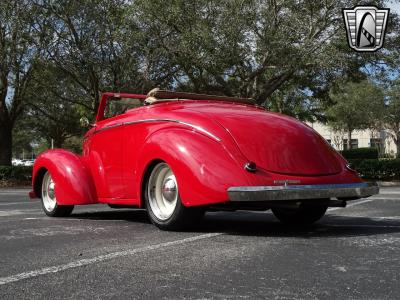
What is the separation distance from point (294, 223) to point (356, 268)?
2.75m

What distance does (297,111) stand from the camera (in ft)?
126

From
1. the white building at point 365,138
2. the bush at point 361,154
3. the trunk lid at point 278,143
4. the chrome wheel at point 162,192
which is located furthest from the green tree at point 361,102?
the chrome wheel at point 162,192

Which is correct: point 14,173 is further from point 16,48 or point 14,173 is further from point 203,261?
point 203,261

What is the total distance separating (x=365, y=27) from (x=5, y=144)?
57.3ft

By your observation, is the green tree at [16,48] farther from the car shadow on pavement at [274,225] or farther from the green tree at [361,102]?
the green tree at [361,102]

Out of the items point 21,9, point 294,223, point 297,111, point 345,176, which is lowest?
point 294,223

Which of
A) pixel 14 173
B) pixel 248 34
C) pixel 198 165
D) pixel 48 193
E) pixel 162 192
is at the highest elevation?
pixel 248 34

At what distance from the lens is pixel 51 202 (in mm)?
7676

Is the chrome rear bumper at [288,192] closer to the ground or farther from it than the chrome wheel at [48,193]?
farther from it

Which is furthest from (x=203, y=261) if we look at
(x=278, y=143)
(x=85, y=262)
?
(x=278, y=143)

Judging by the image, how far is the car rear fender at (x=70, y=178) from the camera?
6875mm

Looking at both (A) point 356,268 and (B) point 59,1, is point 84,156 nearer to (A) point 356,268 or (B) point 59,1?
(A) point 356,268

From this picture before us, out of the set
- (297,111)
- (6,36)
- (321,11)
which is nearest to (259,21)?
(321,11)

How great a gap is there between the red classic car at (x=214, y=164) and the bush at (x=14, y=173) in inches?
769
